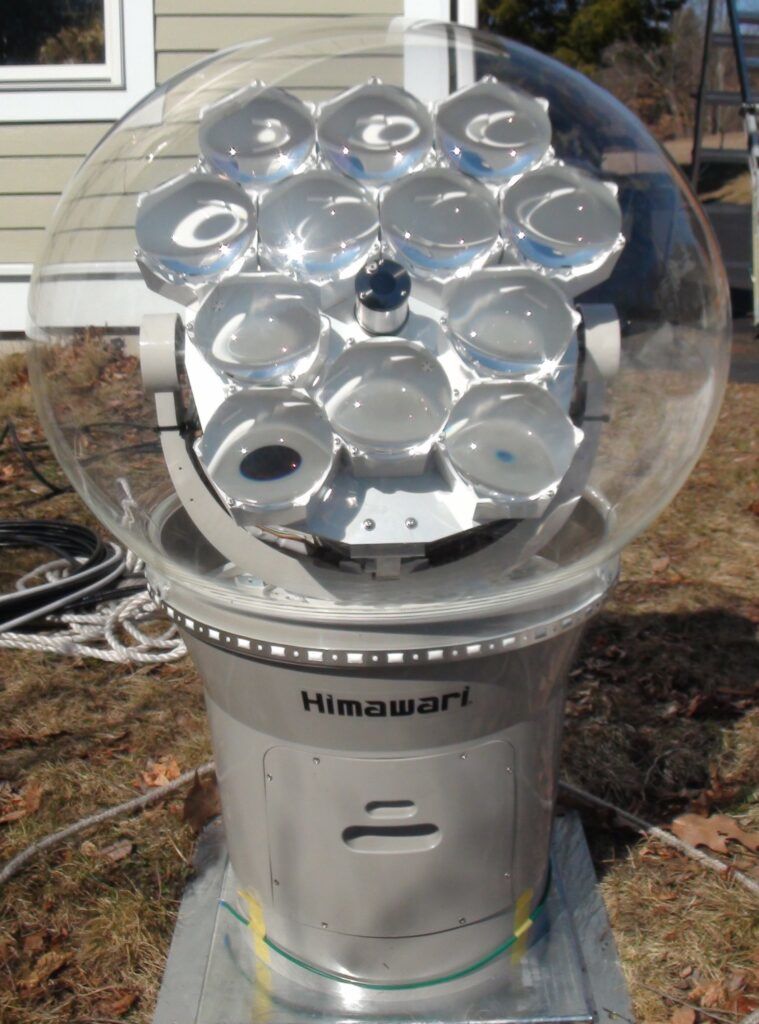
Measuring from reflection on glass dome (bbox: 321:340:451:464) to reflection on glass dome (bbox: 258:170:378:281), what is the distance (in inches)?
8.0

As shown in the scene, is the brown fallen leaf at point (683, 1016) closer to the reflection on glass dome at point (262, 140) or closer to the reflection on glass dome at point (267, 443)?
the reflection on glass dome at point (267, 443)

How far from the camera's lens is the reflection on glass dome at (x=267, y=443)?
164 centimetres

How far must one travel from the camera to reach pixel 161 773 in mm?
3043

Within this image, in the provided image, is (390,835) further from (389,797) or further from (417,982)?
(417,982)

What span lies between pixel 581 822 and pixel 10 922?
1.44 metres

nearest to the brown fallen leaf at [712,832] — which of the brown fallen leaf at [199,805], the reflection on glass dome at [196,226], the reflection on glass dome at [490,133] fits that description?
the brown fallen leaf at [199,805]

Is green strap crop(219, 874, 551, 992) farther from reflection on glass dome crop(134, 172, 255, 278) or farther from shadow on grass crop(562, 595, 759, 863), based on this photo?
reflection on glass dome crop(134, 172, 255, 278)

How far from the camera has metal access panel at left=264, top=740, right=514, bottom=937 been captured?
1.84 meters

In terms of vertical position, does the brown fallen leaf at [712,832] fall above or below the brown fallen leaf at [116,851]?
above

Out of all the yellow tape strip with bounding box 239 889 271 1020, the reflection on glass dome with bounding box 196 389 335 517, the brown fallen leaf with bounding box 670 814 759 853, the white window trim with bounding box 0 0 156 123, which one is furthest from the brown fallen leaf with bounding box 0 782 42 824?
the white window trim with bounding box 0 0 156 123

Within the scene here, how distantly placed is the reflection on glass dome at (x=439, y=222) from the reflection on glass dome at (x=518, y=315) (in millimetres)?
65

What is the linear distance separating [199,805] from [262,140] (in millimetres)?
1741

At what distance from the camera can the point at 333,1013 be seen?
2.07m

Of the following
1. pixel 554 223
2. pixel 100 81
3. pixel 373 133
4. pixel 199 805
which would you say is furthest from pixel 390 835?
pixel 100 81
